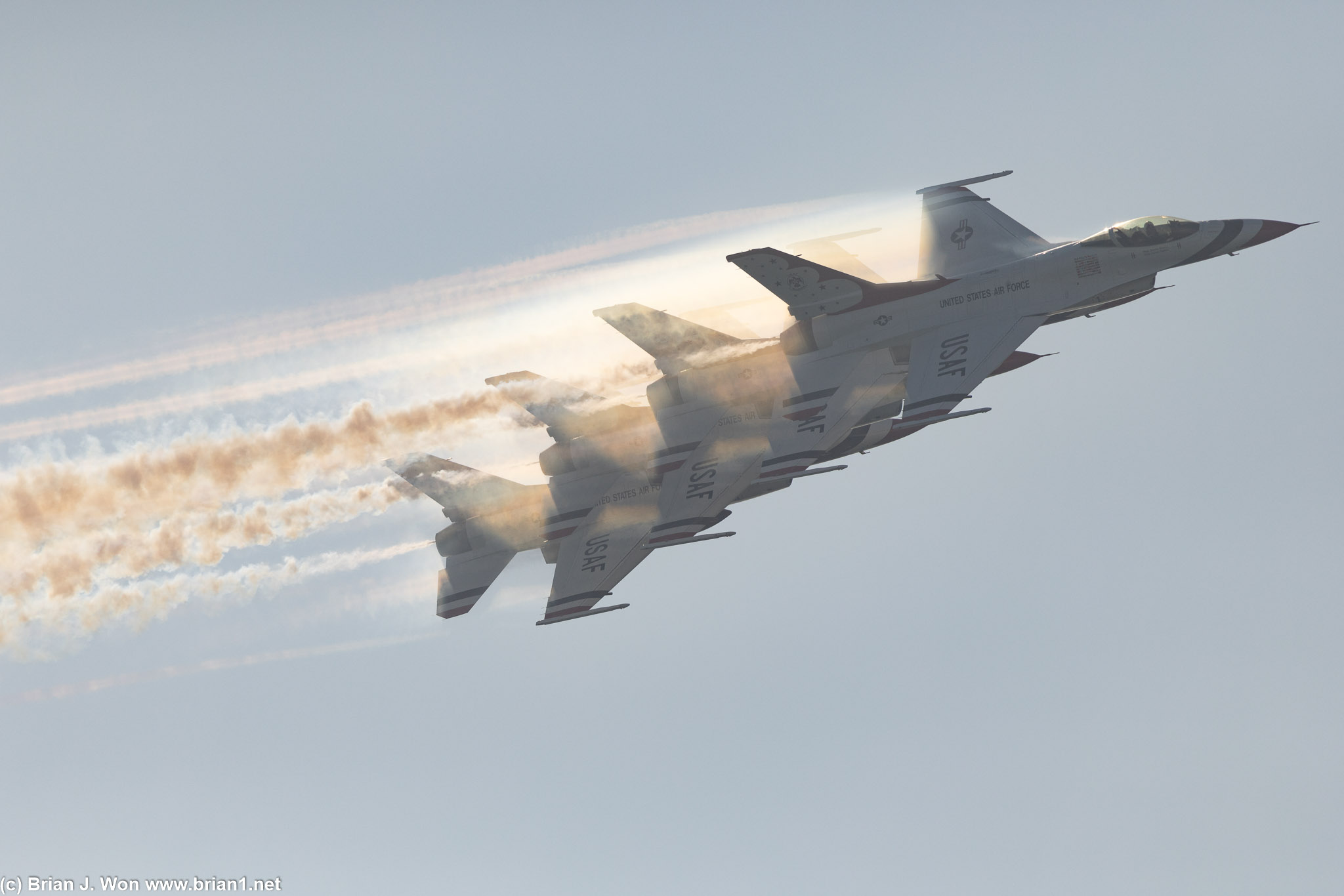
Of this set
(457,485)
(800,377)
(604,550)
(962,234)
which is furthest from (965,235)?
→ (457,485)

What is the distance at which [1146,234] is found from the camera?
40.3 meters

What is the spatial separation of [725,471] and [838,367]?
441cm

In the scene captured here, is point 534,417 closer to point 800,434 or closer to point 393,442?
point 393,442

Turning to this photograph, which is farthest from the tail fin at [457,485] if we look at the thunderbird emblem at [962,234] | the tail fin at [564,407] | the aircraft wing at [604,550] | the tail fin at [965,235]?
the thunderbird emblem at [962,234]

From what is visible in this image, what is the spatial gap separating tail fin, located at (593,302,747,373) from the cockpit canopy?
10.7 m

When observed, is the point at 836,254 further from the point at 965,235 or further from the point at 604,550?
the point at 604,550

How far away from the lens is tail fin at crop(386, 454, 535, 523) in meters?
44.2

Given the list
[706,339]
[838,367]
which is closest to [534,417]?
[706,339]

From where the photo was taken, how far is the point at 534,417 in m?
43.2

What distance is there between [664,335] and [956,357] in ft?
27.7

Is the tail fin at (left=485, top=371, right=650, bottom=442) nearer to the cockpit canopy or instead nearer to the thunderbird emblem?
the thunderbird emblem

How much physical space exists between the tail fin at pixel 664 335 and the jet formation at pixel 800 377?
0.14ft

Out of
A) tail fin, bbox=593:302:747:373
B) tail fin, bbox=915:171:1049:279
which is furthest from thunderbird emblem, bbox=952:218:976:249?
tail fin, bbox=593:302:747:373

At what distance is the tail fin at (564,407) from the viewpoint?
4253cm
